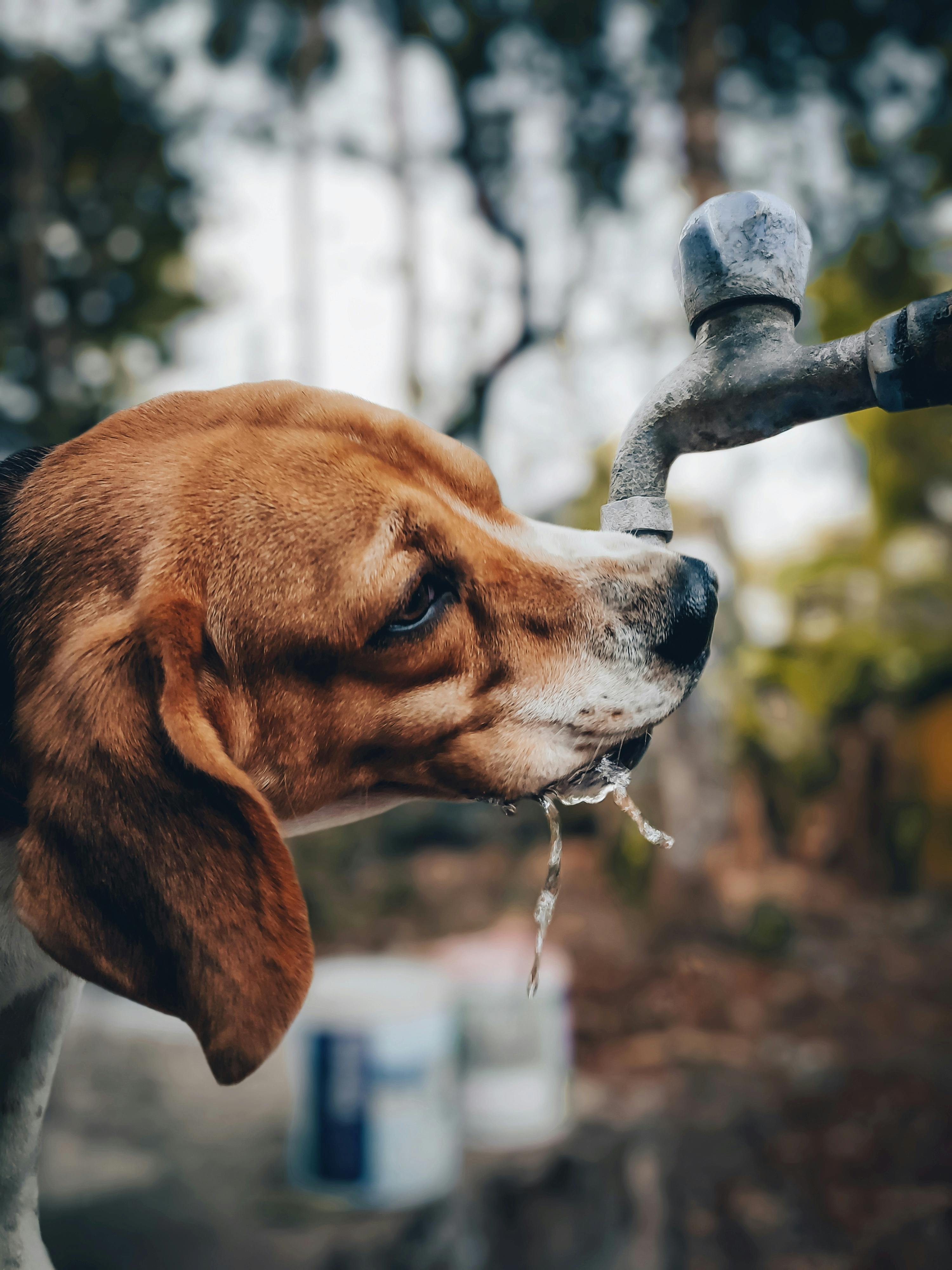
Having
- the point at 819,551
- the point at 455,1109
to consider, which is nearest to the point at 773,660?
the point at 819,551

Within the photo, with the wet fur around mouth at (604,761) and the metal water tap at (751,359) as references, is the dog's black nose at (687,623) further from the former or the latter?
the metal water tap at (751,359)

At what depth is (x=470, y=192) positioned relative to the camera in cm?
585

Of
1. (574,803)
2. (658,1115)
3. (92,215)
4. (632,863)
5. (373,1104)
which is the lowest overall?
(658,1115)

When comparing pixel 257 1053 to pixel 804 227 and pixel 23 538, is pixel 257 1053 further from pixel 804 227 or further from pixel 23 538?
pixel 804 227

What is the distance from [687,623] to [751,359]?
13.9 inches

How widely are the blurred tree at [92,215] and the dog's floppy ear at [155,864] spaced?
4044mm

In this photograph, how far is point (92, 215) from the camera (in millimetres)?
5047

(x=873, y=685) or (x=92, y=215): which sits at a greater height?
(x=92, y=215)

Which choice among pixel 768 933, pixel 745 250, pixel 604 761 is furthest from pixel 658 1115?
pixel 745 250

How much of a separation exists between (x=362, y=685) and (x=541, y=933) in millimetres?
313

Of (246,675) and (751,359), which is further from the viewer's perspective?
(246,675)

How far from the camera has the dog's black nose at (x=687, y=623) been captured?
106cm

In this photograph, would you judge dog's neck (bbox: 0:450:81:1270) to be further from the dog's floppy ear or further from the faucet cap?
the faucet cap

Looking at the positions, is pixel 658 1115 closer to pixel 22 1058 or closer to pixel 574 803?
pixel 574 803
